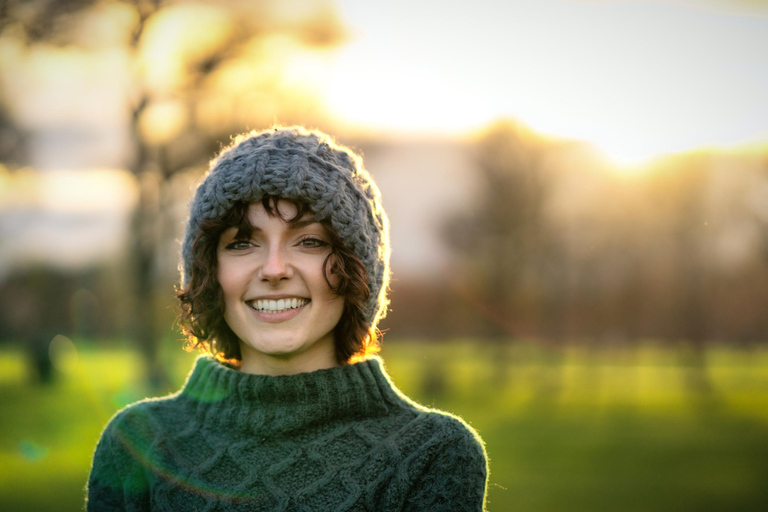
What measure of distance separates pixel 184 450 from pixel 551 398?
20195 mm

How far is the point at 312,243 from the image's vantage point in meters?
2.61

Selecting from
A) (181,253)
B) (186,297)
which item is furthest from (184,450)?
(181,253)

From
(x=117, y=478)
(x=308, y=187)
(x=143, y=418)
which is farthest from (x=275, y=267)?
(x=117, y=478)

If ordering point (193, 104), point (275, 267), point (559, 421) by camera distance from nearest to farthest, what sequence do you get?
point (275, 267) < point (193, 104) < point (559, 421)

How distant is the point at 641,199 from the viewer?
2136cm

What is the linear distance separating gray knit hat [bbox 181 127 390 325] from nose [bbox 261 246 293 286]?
21cm

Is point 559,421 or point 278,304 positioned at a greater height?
point 278,304

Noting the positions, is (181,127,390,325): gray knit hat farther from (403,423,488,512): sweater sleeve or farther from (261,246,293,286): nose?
(403,423,488,512): sweater sleeve

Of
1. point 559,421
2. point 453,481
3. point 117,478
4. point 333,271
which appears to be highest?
point 333,271

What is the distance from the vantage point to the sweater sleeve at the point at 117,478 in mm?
2693

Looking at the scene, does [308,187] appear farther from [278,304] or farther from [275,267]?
[278,304]

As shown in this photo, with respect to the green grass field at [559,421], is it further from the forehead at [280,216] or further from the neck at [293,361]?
the forehead at [280,216]

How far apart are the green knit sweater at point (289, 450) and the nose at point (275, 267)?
41 centimetres

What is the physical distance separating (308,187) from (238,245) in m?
0.40
